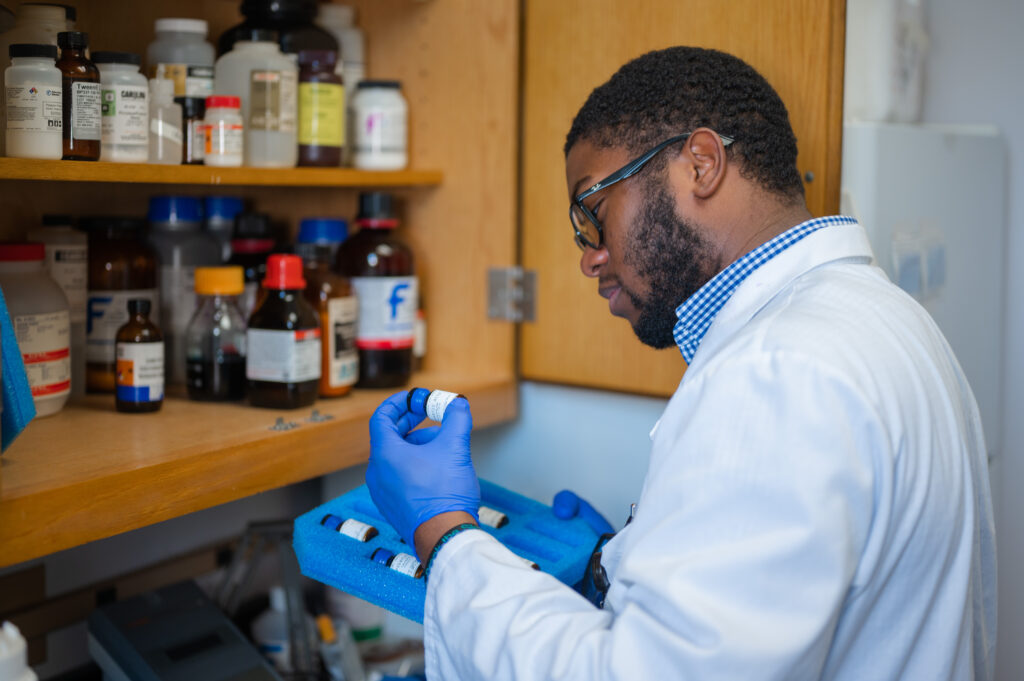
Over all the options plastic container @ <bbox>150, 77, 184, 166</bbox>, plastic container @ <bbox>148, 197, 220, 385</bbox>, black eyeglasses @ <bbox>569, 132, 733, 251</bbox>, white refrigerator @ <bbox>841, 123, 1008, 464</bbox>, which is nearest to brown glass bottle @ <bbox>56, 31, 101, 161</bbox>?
plastic container @ <bbox>150, 77, 184, 166</bbox>

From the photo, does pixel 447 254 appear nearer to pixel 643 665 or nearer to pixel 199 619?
pixel 199 619

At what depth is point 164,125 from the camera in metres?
1.28

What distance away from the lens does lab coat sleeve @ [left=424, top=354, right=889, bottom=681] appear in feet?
2.30

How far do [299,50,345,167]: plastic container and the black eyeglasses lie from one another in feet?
1.79

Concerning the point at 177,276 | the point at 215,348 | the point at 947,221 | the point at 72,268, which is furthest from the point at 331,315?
the point at 947,221

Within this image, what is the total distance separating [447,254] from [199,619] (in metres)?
0.75

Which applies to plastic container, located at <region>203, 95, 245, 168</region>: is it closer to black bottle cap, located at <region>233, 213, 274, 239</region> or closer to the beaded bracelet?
black bottle cap, located at <region>233, 213, 274, 239</region>

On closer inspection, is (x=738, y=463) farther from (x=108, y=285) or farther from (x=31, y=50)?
(x=108, y=285)

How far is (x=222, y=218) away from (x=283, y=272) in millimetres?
316

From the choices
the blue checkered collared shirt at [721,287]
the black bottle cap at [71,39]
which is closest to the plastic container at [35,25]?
the black bottle cap at [71,39]

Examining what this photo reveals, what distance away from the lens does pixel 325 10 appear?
1627 mm

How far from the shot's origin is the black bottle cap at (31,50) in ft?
3.52

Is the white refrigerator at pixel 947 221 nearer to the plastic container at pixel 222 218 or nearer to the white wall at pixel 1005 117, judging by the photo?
the white wall at pixel 1005 117

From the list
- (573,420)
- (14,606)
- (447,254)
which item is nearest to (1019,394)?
(573,420)
